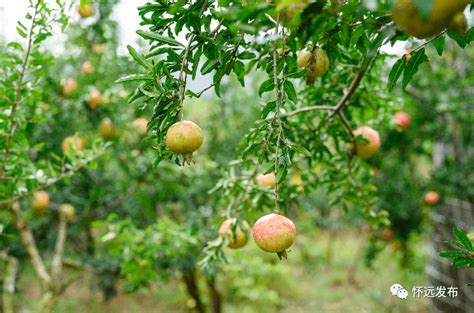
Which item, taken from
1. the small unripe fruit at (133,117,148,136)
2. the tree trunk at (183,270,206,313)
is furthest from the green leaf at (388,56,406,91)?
the tree trunk at (183,270,206,313)

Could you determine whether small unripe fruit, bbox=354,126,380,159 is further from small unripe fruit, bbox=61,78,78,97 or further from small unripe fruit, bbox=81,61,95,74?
small unripe fruit, bbox=81,61,95,74

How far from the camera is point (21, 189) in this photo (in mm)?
1770

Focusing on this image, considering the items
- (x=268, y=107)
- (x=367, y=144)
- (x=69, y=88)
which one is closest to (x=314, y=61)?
(x=268, y=107)

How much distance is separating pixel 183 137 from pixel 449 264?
195 inches

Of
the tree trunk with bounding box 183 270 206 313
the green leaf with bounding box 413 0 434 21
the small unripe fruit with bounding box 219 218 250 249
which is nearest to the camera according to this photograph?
the green leaf with bounding box 413 0 434 21

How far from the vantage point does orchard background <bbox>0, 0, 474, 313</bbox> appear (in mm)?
1086

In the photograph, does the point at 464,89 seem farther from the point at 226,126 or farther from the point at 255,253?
the point at 255,253

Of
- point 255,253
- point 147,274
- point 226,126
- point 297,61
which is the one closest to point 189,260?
point 147,274

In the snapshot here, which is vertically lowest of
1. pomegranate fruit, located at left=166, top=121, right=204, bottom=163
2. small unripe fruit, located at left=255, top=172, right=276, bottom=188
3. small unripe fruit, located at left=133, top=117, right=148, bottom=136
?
pomegranate fruit, located at left=166, top=121, right=204, bottom=163

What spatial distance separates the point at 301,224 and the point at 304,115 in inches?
352

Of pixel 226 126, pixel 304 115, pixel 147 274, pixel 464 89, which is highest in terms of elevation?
Answer: pixel 226 126

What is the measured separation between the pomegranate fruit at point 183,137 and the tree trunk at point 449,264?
13.9 ft

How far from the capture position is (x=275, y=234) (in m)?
1.05

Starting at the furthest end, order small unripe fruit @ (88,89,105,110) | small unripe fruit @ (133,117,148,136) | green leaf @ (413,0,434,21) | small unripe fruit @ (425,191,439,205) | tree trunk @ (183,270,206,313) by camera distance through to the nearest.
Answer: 1. tree trunk @ (183,270,206,313)
2. small unripe fruit @ (425,191,439,205)
3. small unripe fruit @ (133,117,148,136)
4. small unripe fruit @ (88,89,105,110)
5. green leaf @ (413,0,434,21)
